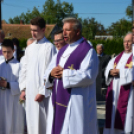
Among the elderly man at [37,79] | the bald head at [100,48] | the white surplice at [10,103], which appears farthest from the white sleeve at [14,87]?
the bald head at [100,48]

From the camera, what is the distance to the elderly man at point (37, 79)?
4.45 meters

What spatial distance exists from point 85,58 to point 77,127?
782 mm

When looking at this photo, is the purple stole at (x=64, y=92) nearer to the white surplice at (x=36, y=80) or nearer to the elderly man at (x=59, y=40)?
the white surplice at (x=36, y=80)

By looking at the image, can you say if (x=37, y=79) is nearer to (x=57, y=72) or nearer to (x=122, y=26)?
(x=57, y=72)

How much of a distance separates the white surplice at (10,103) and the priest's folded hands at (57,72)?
1.52 meters

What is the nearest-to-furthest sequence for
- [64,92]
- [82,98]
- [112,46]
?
[82,98] → [64,92] → [112,46]

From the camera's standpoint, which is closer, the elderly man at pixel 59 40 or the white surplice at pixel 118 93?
the white surplice at pixel 118 93

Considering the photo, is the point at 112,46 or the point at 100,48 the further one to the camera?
the point at 112,46

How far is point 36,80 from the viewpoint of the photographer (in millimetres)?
4488

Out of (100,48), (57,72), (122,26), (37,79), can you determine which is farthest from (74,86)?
(122,26)

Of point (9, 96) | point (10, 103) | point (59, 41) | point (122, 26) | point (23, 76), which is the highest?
point (122, 26)

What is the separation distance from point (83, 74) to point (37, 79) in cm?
127

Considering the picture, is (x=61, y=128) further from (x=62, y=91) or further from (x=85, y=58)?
(x=85, y=58)

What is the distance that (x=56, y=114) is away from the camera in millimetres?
3691
